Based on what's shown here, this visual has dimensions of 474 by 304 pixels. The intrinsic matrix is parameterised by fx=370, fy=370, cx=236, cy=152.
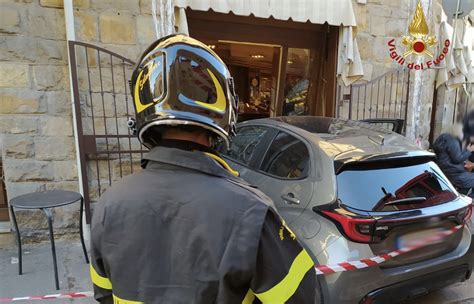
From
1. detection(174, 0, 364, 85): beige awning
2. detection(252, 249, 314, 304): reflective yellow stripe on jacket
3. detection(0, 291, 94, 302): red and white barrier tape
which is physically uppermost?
detection(174, 0, 364, 85): beige awning

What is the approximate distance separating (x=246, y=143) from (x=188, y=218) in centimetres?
315

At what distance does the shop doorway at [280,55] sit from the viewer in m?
5.87

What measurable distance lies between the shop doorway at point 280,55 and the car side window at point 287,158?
9.59ft

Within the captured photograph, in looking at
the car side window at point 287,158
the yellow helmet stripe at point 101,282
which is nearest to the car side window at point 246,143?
the car side window at point 287,158

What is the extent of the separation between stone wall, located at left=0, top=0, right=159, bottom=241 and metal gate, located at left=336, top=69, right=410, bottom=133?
11.8ft

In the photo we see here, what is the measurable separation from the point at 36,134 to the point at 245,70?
476cm

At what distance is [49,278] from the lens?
3672mm

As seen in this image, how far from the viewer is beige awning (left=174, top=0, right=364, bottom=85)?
4891 mm

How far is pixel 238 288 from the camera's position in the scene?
1.00 metres

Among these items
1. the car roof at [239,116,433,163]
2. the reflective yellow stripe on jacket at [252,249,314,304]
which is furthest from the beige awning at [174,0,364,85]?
the reflective yellow stripe on jacket at [252,249,314,304]

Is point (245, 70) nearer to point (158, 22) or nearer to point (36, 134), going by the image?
point (158, 22)

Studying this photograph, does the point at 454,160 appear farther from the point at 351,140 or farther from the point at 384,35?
the point at 351,140

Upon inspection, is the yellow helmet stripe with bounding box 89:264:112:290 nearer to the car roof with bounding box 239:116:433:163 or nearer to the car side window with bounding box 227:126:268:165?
the car roof with bounding box 239:116:433:163

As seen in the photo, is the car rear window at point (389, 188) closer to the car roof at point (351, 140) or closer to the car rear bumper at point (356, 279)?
the car roof at point (351, 140)
